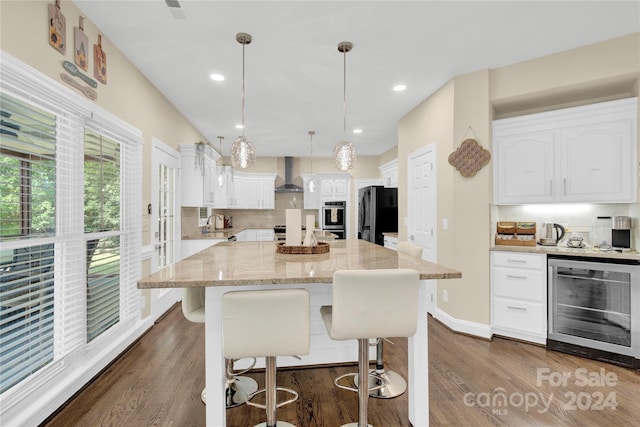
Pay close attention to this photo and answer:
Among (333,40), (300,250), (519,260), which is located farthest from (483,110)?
(300,250)

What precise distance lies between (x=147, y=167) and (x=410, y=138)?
3227mm

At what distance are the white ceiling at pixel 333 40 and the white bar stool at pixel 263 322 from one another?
6.33ft

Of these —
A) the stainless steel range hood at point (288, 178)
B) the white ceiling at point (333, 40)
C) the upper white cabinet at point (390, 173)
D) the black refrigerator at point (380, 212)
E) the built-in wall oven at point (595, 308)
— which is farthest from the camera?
the stainless steel range hood at point (288, 178)

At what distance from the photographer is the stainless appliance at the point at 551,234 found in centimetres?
306

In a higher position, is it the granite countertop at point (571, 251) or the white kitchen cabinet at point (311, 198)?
the white kitchen cabinet at point (311, 198)

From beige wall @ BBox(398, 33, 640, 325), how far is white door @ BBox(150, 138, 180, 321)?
3.16 m

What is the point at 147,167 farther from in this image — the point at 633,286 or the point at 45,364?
the point at 633,286

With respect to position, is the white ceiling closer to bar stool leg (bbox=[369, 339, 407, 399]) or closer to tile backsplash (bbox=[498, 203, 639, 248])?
tile backsplash (bbox=[498, 203, 639, 248])

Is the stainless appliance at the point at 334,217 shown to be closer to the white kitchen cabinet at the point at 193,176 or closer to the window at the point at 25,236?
the white kitchen cabinet at the point at 193,176

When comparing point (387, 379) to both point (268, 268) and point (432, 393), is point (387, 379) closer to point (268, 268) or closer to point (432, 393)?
point (432, 393)

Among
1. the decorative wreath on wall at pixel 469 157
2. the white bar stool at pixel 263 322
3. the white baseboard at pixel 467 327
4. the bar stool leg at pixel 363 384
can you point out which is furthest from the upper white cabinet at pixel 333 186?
the white bar stool at pixel 263 322

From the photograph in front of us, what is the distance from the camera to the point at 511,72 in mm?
3016

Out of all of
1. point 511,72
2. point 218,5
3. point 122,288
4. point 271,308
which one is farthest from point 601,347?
point 122,288

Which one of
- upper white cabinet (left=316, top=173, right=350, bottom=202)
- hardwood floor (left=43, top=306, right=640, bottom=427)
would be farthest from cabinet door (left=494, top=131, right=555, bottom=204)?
upper white cabinet (left=316, top=173, right=350, bottom=202)
